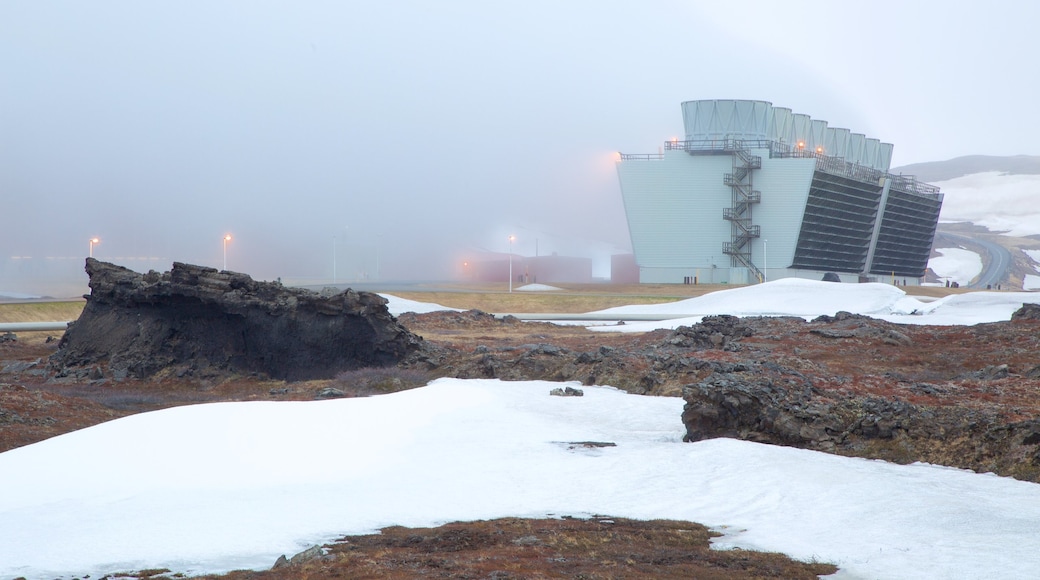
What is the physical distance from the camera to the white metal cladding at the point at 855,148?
12900 cm

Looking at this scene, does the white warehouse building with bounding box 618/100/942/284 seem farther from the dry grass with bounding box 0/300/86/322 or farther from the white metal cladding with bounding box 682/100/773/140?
the dry grass with bounding box 0/300/86/322

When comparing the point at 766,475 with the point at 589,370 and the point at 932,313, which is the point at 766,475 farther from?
the point at 932,313

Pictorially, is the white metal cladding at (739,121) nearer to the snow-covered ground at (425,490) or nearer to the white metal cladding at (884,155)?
the white metal cladding at (884,155)

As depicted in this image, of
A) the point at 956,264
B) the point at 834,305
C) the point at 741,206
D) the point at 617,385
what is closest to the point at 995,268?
the point at 956,264

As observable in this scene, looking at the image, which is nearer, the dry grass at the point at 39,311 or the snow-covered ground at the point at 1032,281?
the dry grass at the point at 39,311

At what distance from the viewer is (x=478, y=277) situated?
12650 cm

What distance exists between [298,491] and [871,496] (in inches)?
304

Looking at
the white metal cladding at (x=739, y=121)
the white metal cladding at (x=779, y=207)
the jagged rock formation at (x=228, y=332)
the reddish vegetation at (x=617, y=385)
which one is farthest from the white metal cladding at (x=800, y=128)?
the jagged rock formation at (x=228, y=332)

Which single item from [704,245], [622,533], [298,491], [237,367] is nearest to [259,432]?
[298,491]

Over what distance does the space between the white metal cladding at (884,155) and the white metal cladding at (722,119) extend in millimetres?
48717

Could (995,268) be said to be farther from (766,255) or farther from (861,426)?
(861,426)

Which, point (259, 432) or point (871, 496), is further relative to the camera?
point (259, 432)

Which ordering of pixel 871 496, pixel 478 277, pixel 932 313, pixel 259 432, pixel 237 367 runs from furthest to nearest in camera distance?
1. pixel 478 277
2. pixel 932 313
3. pixel 237 367
4. pixel 259 432
5. pixel 871 496

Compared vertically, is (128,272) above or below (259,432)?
above
